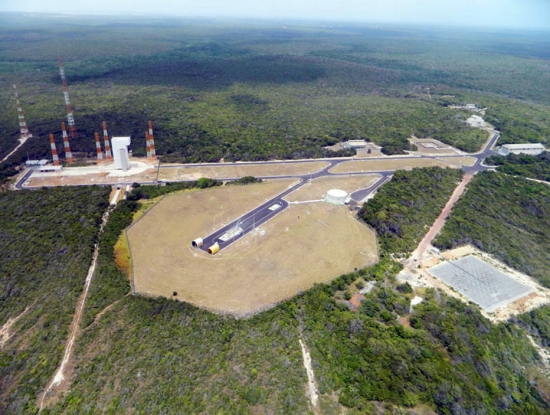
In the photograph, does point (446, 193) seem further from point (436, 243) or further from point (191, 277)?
point (191, 277)

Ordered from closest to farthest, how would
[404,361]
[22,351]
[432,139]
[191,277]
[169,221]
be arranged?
[404,361]
[22,351]
[191,277]
[169,221]
[432,139]

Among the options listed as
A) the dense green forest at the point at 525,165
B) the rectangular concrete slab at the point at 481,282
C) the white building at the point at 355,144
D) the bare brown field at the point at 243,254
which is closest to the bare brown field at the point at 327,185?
the bare brown field at the point at 243,254

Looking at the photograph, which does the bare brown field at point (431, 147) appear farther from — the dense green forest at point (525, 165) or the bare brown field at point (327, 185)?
the bare brown field at point (327, 185)

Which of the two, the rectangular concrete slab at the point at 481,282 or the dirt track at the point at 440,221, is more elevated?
the rectangular concrete slab at the point at 481,282

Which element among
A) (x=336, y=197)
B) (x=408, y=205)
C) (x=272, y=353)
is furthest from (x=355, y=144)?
(x=272, y=353)

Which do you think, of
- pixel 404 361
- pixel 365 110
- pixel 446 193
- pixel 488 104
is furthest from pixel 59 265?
pixel 488 104

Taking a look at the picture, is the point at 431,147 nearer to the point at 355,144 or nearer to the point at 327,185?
the point at 355,144
